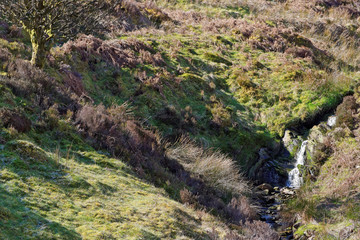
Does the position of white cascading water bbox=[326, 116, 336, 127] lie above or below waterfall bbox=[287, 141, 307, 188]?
above

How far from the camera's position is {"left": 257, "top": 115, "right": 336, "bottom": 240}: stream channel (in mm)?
9214

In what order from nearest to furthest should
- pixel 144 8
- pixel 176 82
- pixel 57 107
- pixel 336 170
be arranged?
1. pixel 57 107
2. pixel 336 170
3. pixel 176 82
4. pixel 144 8

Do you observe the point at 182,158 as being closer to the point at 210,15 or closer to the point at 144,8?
the point at 144,8

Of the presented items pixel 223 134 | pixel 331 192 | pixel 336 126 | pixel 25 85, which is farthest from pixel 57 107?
pixel 336 126

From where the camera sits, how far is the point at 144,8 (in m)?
21.8

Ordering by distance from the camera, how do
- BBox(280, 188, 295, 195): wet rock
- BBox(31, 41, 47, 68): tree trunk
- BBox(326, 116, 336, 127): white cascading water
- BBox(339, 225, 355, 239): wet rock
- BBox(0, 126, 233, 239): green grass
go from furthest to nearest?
1. BBox(326, 116, 336, 127): white cascading water
2. BBox(280, 188, 295, 195): wet rock
3. BBox(31, 41, 47, 68): tree trunk
4. BBox(339, 225, 355, 239): wet rock
5. BBox(0, 126, 233, 239): green grass

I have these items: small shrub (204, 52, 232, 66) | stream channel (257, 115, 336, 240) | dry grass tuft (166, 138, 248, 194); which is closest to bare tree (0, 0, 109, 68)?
dry grass tuft (166, 138, 248, 194)

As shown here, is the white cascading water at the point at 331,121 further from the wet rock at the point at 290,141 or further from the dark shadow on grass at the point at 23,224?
the dark shadow on grass at the point at 23,224

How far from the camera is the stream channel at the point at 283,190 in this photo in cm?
921

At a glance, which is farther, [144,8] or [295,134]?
[144,8]

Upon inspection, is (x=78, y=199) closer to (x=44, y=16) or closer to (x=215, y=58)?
(x=44, y=16)

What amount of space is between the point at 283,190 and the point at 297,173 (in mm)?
956

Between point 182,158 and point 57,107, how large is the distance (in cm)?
405

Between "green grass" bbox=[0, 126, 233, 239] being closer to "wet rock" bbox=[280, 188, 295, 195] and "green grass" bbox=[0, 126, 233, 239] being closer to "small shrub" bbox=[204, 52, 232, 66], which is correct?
"wet rock" bbox=[280, 188, 295, 195]
